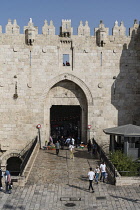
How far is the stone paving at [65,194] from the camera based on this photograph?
1432 cm

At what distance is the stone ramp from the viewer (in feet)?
59.4

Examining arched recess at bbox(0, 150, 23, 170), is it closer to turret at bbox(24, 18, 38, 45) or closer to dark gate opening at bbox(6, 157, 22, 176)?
dark gate opening at bbox(6, 157, 22, 176)

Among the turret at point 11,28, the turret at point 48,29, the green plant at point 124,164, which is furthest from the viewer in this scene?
the turret at point 48,29

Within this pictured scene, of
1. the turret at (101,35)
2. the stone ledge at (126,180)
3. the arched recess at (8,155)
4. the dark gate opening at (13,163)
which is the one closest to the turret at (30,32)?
the turret at (101,35)

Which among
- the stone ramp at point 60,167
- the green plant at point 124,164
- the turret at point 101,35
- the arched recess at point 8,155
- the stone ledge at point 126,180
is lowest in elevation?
the arched recess at point 8,155

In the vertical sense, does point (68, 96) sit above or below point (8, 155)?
above

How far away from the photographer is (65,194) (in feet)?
51.7

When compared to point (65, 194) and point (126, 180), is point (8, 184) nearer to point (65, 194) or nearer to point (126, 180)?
point (65, 194)

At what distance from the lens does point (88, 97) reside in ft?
92.3

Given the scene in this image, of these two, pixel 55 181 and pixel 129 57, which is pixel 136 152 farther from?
pixel 129 57

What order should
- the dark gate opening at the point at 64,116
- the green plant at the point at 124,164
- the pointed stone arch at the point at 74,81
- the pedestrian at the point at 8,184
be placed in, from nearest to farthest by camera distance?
the pedestrian at the point at 8,184
the green plant at the point at 124,164
the pointed stone arch at the point at 74,81
the dark gate opening at the point at 64,116

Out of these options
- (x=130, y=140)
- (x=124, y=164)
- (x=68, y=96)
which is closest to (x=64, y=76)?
(x=68, y=96)

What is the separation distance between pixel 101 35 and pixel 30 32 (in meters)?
6.41

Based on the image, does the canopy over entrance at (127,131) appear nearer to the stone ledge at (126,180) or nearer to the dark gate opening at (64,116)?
the stone ledge at (126,180)
